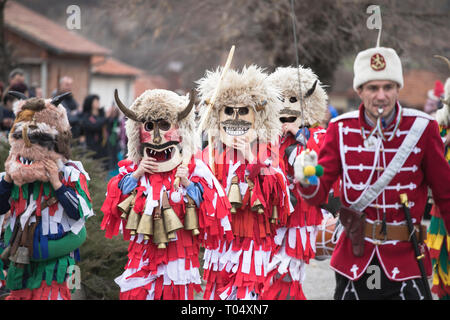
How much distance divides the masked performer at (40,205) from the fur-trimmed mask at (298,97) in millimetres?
2186

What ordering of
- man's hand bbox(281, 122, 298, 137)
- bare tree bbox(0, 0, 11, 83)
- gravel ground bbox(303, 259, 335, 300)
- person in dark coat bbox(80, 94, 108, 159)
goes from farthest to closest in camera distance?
person in dark coat bbox(80, 94, 108, 159) < bare tree bbox(0, 0, 11, 83) < gravel ground bbox(303, 259, 335, 300) < man's hand bbox(281, 122, 298, 137)

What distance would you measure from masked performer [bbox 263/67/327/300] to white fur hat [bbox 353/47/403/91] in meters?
1.45

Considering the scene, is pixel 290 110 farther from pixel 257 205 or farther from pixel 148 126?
pixel 148 126

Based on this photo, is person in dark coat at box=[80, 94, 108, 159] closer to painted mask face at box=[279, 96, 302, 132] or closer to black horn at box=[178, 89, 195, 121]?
painted mask face at box=[279, 96, 302, 132]

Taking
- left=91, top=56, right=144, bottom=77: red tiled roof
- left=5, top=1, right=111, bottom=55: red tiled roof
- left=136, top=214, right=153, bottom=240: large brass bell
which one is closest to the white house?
left=91, top=56, right=144, bottom=77: red tiled roof

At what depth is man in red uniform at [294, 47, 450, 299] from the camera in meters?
4.05

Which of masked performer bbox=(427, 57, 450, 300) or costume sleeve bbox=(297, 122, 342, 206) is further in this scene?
masked performer bbox=(427, 57, 450, 300)

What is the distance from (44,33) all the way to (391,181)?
1077 inches

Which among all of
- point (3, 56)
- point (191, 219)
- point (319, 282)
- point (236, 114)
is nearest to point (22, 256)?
point (191, 219)

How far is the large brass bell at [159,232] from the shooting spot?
4926mm

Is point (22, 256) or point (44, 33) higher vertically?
point (44, 33)

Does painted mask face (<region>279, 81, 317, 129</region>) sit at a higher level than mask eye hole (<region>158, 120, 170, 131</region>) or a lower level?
higher

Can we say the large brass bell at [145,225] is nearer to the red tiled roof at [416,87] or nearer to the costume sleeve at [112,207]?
the costume sleeve at [112,207]

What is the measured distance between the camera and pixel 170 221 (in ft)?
16.2
